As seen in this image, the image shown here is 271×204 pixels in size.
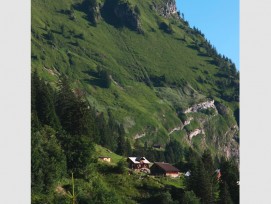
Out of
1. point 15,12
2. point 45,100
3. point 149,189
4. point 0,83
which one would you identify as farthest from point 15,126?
point 149,189

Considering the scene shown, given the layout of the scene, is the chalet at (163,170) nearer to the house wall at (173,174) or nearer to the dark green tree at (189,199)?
the house wall at (173,174)

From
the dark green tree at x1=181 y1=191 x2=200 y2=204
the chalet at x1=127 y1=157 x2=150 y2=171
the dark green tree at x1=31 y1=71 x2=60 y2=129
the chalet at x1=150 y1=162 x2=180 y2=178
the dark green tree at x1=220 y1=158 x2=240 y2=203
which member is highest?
the dark green tree at x1=31 y1=71 x2=60 y2=129

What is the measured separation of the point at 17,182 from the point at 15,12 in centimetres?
344

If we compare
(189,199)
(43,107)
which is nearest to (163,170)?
(189,199)

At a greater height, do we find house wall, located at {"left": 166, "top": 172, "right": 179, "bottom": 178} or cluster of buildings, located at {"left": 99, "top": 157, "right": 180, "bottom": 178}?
cluster of buildings, located at {"left": 99, "top": 157, "right": 180, "bottom": 178}

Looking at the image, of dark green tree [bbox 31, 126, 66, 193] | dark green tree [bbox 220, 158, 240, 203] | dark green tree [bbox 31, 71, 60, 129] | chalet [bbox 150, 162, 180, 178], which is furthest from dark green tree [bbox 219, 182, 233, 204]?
dark green tree [bbox 31, 71, 60, 129]

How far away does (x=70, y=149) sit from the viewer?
215 ft

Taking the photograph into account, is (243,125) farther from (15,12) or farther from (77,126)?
(77,126)

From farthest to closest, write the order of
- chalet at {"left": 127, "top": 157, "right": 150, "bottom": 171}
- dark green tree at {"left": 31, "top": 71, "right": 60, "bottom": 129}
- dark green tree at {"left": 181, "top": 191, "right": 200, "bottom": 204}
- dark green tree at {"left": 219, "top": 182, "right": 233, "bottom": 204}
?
chalet at {"left": 127, "top": 157, "right": 150, "bottom": 171} → dark green tree at {"left": 219, "top": 182, "right": 233, "bottom": 204} → dark green tree at {"left": 31, "top": 71, "right": 60, "bottom": 129} → dark green tree at {"left": 181, "top": 191, "right": 200, "bottom": 204}

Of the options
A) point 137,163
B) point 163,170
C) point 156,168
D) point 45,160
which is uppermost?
point 137,163

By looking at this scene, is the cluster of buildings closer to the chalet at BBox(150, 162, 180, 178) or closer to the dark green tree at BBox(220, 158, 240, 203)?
the chalet at BBox(150, 162, 180, 178)

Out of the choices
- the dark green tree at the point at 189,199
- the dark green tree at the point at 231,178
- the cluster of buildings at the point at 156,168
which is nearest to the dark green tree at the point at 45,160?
the dark green tree at the point at 189,199

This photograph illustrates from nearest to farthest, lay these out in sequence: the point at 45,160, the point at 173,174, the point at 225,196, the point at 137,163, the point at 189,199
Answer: the point at 45,160, the point at 189,199, the point at 225,196, the point at 173,174, the point at 137,163

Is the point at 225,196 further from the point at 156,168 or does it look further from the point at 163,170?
the point at 156,168
